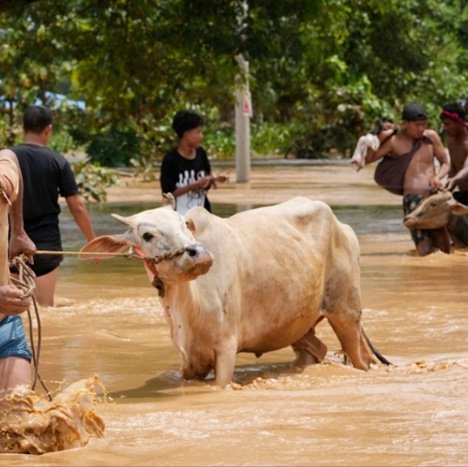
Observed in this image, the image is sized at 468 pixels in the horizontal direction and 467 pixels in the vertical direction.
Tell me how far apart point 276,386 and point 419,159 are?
8.27m

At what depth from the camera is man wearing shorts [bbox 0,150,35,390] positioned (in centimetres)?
627

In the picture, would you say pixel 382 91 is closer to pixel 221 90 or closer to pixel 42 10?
pixel 221 90

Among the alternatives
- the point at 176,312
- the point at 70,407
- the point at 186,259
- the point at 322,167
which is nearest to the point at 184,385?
the point at 176,312

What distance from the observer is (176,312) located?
26.3 feet

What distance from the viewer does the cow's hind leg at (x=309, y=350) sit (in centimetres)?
940

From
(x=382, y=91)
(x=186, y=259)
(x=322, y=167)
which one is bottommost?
(x=322, y=167)

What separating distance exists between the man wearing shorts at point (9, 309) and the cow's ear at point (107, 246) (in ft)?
3.61

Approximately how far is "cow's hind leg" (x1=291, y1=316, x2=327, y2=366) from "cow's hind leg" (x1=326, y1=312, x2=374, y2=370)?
16 centimetres

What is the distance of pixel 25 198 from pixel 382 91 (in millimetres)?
24063

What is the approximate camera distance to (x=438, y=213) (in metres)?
16.2

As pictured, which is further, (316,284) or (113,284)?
(113,284)

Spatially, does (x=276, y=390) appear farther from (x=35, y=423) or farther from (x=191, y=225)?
(x=35, y=423)

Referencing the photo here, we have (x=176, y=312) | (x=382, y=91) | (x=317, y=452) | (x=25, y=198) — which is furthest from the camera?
(x=382, y=91)

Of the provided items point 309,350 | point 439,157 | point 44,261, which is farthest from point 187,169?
point 439,157
